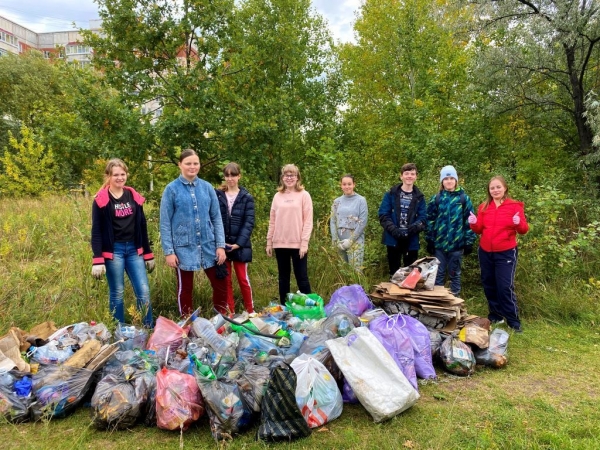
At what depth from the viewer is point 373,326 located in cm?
337

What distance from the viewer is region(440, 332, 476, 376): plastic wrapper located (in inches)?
131

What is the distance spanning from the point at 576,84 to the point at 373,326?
673 centimetres

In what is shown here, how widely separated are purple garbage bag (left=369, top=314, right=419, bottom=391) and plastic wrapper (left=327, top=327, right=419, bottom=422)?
236mm

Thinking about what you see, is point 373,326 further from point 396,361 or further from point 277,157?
point 277,157

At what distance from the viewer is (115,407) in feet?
8.54

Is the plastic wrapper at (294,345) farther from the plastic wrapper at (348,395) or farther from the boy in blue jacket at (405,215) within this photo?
the boy in blue jacket at (405,215)

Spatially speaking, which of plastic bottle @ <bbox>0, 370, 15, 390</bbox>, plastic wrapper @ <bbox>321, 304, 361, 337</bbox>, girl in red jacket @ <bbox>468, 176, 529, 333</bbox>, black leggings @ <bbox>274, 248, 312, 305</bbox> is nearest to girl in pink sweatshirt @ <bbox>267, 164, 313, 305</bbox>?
black leggings @ <bbox>274, 248, 312, 305</bbox>

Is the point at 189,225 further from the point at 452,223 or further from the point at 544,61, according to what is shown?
the point at 544,61

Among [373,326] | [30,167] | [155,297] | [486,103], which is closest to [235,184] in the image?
[155,297]

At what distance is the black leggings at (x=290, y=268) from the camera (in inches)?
179

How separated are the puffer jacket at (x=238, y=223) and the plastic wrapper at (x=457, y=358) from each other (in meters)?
2.23

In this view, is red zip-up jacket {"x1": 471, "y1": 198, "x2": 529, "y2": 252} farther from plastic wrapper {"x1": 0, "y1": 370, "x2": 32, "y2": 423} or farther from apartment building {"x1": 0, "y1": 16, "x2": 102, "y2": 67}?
apartment building {"x1": 0, "y1": 16, "x2": 102, "y2": 67}

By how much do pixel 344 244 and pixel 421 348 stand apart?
1.89 m

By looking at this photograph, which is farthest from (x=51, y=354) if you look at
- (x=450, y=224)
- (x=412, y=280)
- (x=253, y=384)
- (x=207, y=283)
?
(x=450, y=224)
